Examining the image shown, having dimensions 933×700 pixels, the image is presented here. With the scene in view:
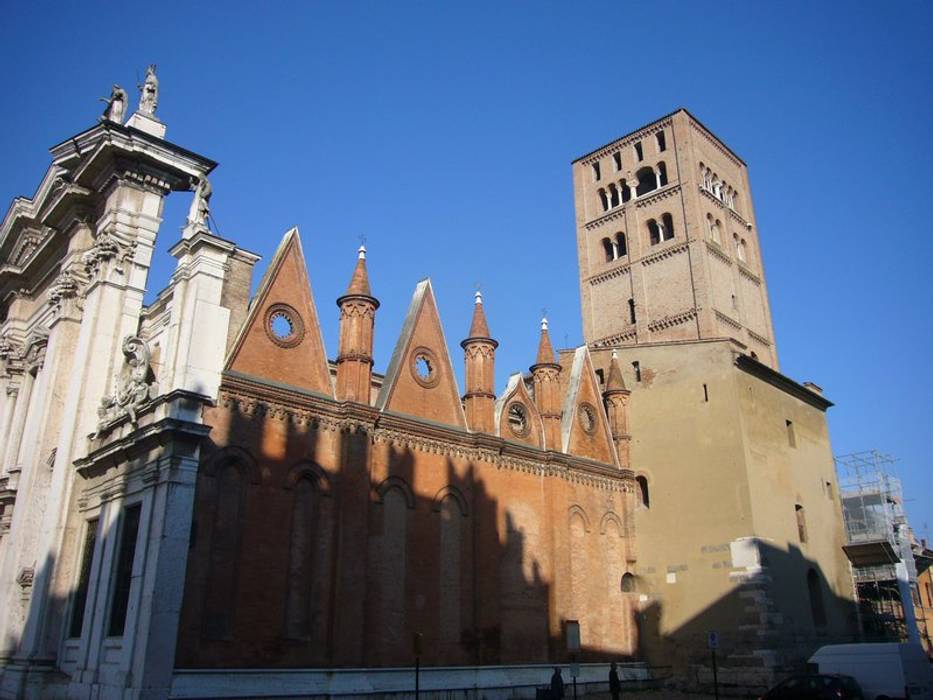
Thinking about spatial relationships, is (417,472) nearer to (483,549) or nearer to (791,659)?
(483,549)

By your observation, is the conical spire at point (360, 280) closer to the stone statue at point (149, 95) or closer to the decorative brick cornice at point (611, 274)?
the stone statue at point (149, 95)

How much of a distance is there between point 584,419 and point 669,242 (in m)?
14.2

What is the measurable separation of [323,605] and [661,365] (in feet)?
48.7

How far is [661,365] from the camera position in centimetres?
2822

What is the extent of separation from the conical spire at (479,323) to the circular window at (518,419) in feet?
8.16

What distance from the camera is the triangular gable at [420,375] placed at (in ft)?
73.0

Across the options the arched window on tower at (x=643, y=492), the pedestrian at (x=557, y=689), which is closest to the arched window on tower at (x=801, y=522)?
the arched window on tower at (x=643, y=492)

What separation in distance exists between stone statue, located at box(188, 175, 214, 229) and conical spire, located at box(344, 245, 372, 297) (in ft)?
13.3

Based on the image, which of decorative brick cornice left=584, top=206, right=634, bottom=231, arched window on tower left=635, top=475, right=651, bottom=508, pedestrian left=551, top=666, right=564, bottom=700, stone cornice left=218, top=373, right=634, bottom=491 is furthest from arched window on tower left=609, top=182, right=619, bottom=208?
pedestrian left=551, top=666, right=564, bottom=700

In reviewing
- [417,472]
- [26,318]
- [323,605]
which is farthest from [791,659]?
[26,318]

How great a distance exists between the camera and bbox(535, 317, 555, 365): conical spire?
1046 inches

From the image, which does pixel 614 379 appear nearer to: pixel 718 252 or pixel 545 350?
pixel 545 350

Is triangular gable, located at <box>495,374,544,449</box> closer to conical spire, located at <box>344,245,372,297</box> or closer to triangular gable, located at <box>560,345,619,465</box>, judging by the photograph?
triangular gable, located at <box>560,345,619,465</box>

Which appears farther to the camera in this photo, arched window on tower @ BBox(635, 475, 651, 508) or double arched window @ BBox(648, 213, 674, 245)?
double arched window @ BBox(648, 213, 674, 245)
